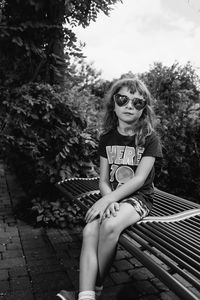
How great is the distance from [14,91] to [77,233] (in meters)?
1.81

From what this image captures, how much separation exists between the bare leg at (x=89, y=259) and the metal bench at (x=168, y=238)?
20 centimetres

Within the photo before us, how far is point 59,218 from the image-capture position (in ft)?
12.0

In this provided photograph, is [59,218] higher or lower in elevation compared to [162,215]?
lower

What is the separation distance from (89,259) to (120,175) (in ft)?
2.76

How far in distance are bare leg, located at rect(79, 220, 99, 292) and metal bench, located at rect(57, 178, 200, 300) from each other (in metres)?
0.20

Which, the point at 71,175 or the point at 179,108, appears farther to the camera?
the point at 179,108

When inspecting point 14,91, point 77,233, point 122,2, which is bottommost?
point 77,233

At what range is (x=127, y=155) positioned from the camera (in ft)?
8.34

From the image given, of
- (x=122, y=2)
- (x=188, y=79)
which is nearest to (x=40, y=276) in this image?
(x=122, y=2)

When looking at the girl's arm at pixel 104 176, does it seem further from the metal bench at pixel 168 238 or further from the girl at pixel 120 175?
the metal bench at pixel 168 238

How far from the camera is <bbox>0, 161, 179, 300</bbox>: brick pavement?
7.69 feet

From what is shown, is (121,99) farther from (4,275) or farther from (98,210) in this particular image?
(4,275)

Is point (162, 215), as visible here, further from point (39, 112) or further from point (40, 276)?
point (39, 112)

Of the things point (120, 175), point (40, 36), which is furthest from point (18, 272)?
point (40, 36)
